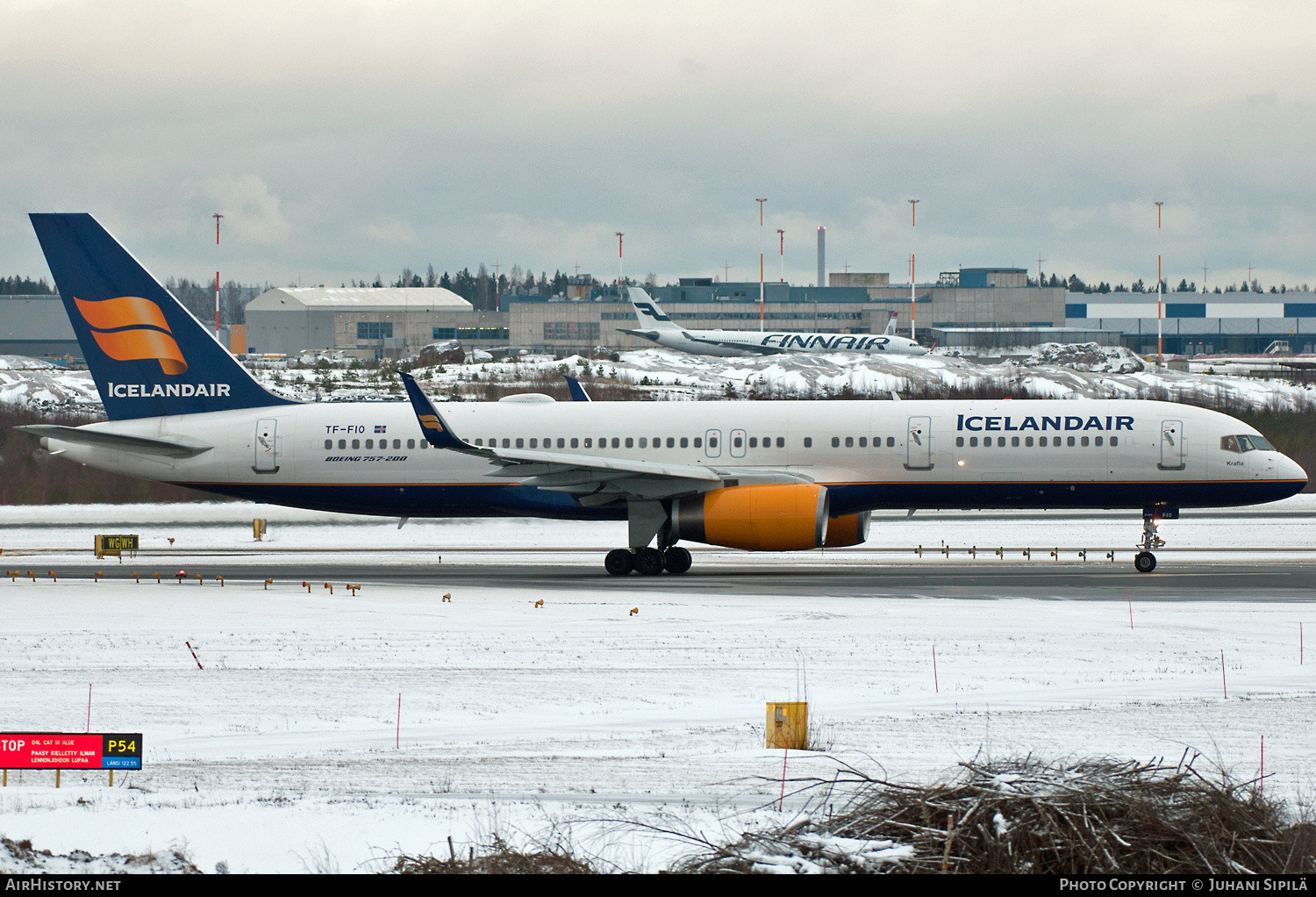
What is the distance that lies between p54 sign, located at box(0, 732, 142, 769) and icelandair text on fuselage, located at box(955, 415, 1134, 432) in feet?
85.6

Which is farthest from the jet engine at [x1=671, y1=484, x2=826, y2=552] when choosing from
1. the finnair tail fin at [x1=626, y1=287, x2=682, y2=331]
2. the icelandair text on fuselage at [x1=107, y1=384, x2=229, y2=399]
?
the finnair tail fin at [x1=626, y1=287, x2=682, y2=331]

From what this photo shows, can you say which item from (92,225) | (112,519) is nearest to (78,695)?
(92,225)

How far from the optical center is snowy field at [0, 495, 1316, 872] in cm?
1262

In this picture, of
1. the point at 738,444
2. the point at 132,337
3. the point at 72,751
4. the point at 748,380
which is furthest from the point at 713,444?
the point at 748,380

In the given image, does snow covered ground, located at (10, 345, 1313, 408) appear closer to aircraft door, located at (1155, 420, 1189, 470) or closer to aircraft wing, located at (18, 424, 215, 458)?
aircraft wing, located at (18, 424, 215, 458)

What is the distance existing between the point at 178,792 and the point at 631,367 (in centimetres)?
8903

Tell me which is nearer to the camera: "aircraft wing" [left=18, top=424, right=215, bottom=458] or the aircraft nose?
the aircraft nose

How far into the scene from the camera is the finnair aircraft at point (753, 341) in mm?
125438

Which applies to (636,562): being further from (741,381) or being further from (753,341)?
(753,341)

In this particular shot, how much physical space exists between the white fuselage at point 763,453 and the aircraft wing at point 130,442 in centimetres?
19

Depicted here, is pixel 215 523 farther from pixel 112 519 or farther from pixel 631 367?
pixel 631 367

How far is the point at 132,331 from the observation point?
127ft

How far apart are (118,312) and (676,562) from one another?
1697cm
